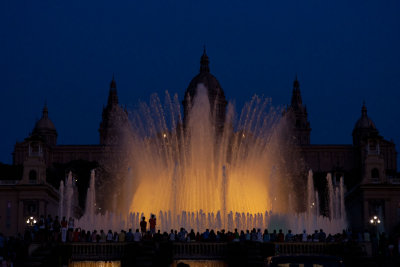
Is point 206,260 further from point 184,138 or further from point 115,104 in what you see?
point 115,104

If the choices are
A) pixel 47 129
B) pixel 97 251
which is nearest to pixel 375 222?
pixel 97 251

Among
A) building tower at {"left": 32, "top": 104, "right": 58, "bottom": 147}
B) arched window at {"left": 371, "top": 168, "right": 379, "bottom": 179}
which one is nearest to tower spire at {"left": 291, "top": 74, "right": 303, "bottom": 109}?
building tower at {"left": 32, "top": 104, "right": 58, "bottom": 147}

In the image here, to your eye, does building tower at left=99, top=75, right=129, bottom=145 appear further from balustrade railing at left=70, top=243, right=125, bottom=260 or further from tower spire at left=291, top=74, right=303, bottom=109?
balustrade railing at left=70, top=243, right=125, bottom=260

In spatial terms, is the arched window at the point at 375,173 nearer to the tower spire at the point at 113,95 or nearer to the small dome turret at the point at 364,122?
the small dome turret at the point at 364,122

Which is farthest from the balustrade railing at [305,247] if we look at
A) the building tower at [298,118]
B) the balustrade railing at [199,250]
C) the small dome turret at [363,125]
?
the building tower at [298,118]

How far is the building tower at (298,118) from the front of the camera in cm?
16362

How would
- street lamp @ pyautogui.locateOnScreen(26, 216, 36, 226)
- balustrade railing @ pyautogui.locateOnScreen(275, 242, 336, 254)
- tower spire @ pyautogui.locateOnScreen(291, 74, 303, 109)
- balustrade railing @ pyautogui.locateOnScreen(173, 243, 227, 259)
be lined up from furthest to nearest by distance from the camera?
1. tower spire @ pyautogui.locateOnScreen(291, 74, 303, 109)
2. street lamp @ pyautogui.locateOnScreen(26, 216, 36, 226)
3. balustrade railing @ pyautogui.locateOnScreen(275, 242, 336, 254)
4. balustrade railing @ pyautogui.locateOnScreen(173, 243, 227, 259)

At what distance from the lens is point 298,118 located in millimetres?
169125

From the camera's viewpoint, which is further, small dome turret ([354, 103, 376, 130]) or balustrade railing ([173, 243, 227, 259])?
small dome turret ([354, 103, 376, 130])

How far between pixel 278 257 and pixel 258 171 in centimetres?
3111

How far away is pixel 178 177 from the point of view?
49750mm

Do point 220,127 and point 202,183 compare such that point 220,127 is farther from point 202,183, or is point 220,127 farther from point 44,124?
point 202,183

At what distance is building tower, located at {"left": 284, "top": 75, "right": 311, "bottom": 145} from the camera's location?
164 meters

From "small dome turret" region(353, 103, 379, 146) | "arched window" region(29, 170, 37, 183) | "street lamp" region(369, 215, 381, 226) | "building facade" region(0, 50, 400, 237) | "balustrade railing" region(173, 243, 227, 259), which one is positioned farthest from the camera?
"small dome turret" region(353, 103, 379, 146)
